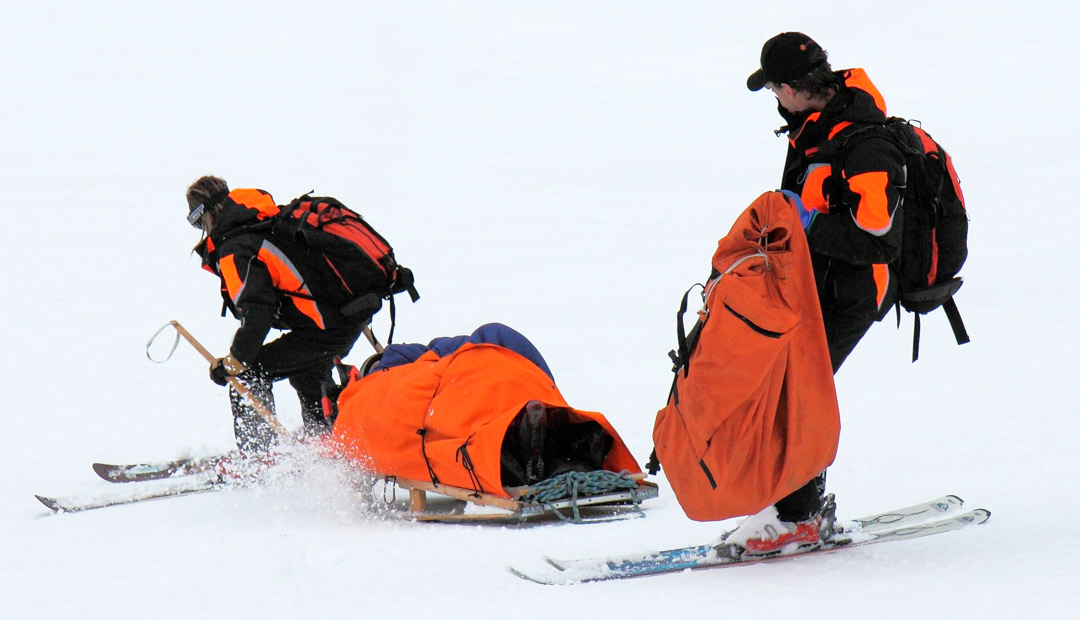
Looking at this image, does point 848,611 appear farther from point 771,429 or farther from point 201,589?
point 201,589

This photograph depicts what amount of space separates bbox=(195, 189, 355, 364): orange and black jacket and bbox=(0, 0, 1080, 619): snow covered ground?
2.66 feet

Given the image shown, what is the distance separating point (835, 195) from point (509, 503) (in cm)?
170

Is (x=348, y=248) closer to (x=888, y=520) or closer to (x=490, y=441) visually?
(x=490, y=441)

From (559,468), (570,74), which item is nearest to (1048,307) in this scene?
(559,468)

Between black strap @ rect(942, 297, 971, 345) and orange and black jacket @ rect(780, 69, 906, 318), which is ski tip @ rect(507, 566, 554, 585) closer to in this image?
orange and black jacket @ rect(780, 69, 906, 318)

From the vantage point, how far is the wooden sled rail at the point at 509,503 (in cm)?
442

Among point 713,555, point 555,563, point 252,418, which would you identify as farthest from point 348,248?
point 713,555

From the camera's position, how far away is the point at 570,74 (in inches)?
858

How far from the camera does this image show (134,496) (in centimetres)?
571

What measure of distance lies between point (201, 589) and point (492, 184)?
11.2 meters

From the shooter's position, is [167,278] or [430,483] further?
[167,278]

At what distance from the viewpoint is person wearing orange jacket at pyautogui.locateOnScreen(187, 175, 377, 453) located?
5551 millimetres

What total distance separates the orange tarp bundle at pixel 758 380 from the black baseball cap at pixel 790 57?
371 millimetres

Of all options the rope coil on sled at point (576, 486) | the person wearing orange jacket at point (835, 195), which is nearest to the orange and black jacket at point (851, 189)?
the person wearing orange jacket at point (835, 195)
